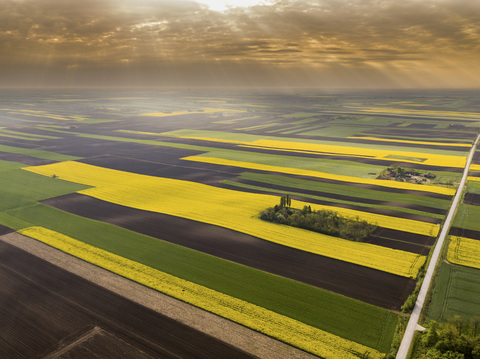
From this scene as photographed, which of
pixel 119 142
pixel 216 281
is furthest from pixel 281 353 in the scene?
pixel 119 142

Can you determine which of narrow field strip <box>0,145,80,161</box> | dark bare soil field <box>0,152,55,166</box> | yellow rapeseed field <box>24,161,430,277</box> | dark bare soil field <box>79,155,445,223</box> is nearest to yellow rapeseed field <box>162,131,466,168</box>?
dark bare soil field <box>79,155,445,223</box>

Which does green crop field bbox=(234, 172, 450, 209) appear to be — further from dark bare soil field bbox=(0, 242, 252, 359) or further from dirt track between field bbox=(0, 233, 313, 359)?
dark bare soil field bbox=(0, 242, 252, 359)

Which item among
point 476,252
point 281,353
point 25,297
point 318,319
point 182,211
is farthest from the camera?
point 182,211

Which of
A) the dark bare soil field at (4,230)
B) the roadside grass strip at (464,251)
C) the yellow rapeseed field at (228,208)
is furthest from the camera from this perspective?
the dark bare soil field at (4,230)

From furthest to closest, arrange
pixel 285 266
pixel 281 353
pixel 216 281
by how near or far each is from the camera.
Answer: pixel 285 266 → pixel 216 281 → pixel 281 353

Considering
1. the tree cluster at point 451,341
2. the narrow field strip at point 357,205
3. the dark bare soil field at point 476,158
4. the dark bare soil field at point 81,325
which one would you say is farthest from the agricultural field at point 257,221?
the dark bare soil field at point 81,325

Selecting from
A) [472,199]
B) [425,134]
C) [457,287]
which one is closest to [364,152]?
A: [472,199]

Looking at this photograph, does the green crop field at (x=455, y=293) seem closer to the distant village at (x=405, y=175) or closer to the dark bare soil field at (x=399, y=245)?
the dark bare soil field at (x=399, y=245)

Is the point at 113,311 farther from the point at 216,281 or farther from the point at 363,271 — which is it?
the point at 363,271
